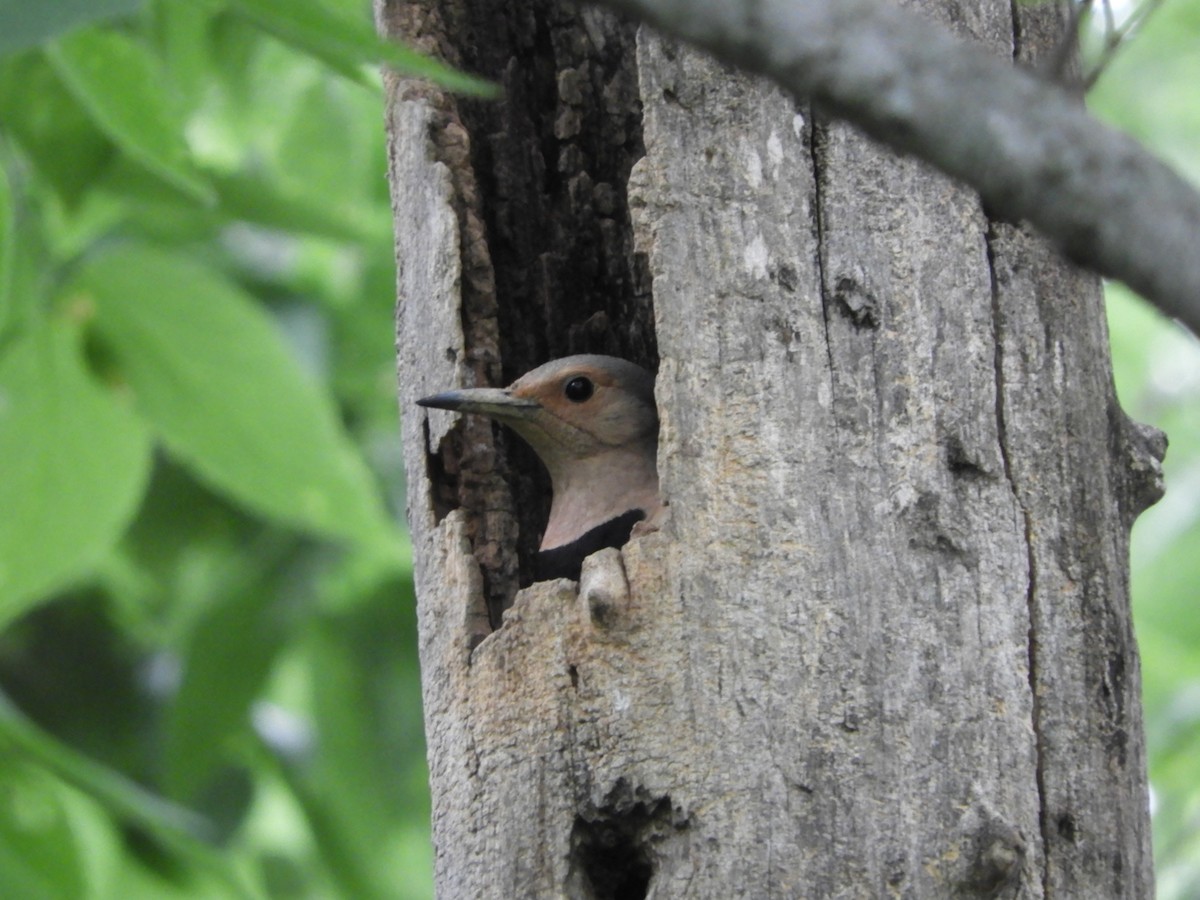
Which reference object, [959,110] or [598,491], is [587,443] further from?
[959,110]

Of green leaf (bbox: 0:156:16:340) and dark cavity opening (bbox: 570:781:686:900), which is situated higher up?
green leaf (bbox: 0:156:16:340)

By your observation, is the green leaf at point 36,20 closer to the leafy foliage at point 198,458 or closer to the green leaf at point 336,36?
the leafy foliage at point 198,458

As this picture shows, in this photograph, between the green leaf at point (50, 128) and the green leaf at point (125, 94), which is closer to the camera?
the green leaf at point (125, 94)

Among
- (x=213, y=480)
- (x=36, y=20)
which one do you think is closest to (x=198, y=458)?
(x=213, y=480)

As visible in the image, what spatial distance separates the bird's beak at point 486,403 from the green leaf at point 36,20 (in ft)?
5.04

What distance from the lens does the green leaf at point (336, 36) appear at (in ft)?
7.91

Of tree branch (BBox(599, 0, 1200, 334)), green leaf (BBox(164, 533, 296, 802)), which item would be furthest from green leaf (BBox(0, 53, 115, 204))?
tree branch (BBox(599, 0, 1200, 334))

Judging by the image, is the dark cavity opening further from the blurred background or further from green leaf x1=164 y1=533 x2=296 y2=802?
green leaf x1=164 y1=533 x2=296 y2=802

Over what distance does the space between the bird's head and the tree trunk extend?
0.76 m

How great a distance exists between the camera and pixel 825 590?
3070 mm

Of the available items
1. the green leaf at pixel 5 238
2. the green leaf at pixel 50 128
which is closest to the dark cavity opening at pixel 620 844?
the green leaf at pixel 5 238

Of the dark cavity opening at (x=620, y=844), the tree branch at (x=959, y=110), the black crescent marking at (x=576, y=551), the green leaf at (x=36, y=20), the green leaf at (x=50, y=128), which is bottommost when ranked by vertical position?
the dark cavity opening at (x=620, y=844)

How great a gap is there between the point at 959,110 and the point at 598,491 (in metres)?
2.87

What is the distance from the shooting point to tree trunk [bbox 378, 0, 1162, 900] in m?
2.96
